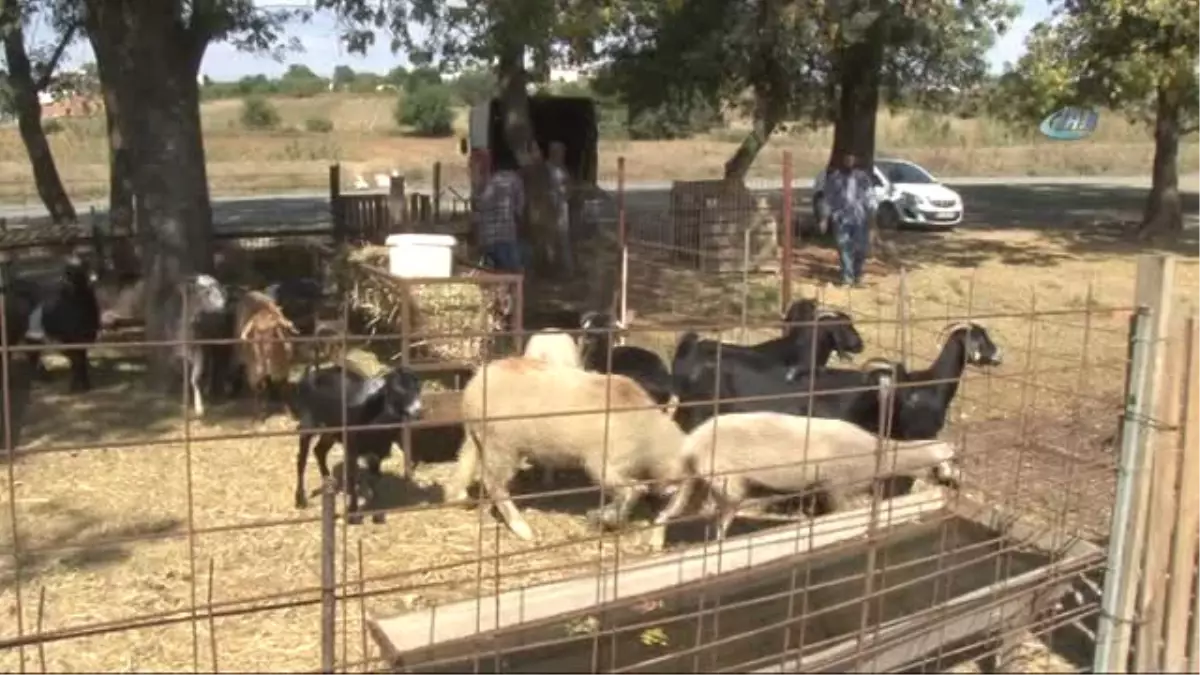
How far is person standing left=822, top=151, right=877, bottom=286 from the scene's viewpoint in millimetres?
17281

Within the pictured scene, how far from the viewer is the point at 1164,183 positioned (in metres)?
24.2

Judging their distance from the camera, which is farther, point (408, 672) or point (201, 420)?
point (201, 420)

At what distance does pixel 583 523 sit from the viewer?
7.96m

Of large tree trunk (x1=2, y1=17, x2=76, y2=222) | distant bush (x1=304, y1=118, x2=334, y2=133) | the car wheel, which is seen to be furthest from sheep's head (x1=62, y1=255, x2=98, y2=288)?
distant bush (x1=304, y1=118, x2=334, y2=133)

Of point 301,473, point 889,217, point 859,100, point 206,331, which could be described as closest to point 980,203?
point 889,217

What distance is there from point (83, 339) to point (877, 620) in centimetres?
885

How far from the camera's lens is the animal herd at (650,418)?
717 cm

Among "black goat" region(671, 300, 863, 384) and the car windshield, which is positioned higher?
the car windshield

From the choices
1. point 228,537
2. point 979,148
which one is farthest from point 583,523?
point 979,148

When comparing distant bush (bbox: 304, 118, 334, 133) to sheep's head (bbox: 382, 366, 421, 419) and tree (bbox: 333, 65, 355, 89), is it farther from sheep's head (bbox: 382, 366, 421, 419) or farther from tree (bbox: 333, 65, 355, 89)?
sheep's head (bbox: 382, 366, 421, 419)

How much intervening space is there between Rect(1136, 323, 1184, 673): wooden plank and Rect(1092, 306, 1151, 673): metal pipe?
61 mm

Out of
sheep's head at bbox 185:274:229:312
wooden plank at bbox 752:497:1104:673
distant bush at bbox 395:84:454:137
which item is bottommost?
wooden plank at bbox 752:497:1104:673

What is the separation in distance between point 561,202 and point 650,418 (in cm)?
988

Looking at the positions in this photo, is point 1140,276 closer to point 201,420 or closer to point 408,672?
point 408,672
